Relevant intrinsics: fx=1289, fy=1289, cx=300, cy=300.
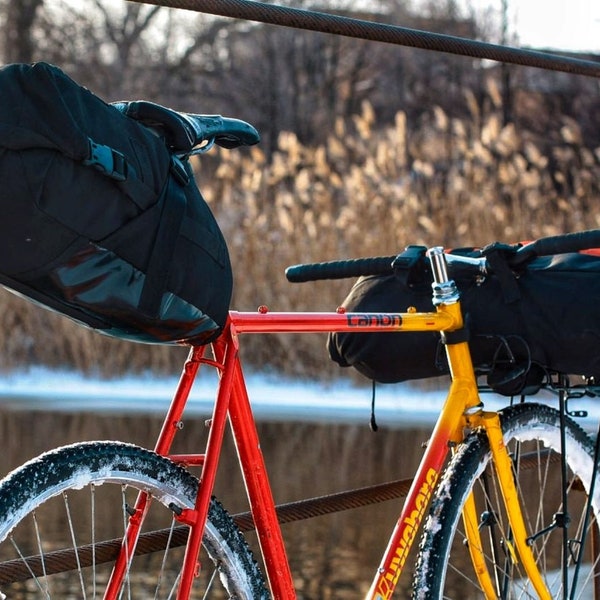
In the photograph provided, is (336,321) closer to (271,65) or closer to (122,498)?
(122,498)

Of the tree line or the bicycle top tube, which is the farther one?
the tree line

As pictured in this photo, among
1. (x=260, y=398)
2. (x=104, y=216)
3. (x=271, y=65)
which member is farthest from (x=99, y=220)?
(x=271, y=65)

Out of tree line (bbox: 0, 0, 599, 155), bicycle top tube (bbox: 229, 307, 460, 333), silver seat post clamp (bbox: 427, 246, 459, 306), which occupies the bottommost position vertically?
bicycle top tube (bbox: 229, 307, 460, 333)

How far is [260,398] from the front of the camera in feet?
24.2

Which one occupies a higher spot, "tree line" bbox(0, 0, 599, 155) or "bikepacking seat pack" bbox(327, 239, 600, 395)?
"tree line" bbox(0, 0, 599, 155)

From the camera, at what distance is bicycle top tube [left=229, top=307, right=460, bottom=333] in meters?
1.85

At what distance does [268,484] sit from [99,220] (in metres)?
0.53

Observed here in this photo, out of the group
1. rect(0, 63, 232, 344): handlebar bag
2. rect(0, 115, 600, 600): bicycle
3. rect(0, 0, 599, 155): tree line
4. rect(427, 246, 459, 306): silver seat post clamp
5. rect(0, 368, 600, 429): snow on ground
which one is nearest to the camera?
rect(0, 63, 232, 344): handlebar bag

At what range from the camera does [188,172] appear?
1665 millimetres

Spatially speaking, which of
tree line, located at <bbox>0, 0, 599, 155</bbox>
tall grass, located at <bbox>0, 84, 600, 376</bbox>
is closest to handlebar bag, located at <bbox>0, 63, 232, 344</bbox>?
tall grass, located at <bbox>0, 84, 600, 376</bbox>

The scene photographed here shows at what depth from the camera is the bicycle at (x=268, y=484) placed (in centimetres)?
171

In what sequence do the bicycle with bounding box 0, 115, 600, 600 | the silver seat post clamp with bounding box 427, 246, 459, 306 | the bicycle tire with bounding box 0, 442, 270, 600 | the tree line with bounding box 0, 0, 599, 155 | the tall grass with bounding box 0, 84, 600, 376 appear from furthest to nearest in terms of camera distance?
the tree line with bounding box 0, 0, 599, 155 → the tall grass with bounding box 0, 84, 600, 376 → the silver seat post clamp with bounding box 427, 246, 459, 306 → the bicycle with bounding box 0, 115, 600, 600 → the bicycle tire with bounding box 0, 442, 270, 600

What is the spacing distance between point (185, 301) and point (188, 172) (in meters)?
0.17

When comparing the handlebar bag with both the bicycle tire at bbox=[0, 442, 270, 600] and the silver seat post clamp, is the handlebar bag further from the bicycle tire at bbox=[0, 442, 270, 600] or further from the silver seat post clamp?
the silver seat post clamp
